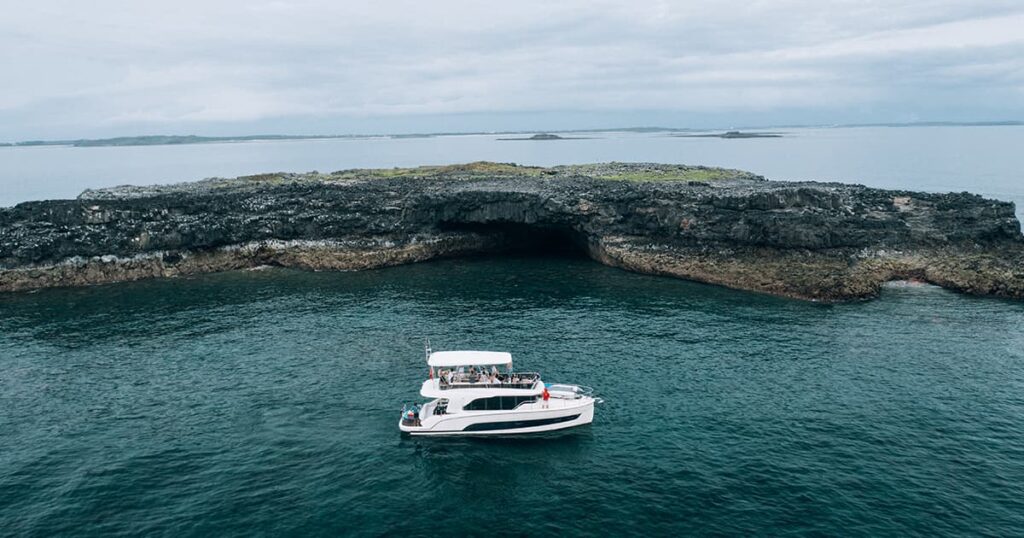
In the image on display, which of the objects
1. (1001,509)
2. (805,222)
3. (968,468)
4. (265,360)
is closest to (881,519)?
(1001,509)

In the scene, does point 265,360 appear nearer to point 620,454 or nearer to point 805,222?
point 620,454

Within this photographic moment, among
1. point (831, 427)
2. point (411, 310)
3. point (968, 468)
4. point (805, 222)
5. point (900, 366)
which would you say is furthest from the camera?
point (805, 222)

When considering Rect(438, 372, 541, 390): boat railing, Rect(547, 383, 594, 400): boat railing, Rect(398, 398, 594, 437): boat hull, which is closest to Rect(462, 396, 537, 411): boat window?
Rect(398, 398, 594, 437): boat hull

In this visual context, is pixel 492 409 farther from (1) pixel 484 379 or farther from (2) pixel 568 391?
(2) pixel 568 391

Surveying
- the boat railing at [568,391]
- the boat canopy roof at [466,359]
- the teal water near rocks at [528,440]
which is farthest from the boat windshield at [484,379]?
the teal water near rocks at [528,440]

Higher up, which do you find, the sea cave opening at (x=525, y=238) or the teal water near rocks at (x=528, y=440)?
the sea cave opening at (x=525, y=238)

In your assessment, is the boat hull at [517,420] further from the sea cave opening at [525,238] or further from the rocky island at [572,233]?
the sea cave opening at [525,238]

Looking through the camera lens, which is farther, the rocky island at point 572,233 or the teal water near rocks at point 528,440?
the rocky island at point 572,233
